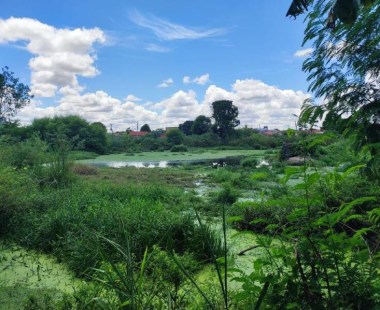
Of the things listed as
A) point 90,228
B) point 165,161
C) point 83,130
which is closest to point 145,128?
point 83,130

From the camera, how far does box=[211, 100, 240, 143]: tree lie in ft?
153

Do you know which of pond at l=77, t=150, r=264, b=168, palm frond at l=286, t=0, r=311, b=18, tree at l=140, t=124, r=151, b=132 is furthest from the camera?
tree at l=140, t=124, r=151, b=132

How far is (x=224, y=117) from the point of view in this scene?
1855 inches

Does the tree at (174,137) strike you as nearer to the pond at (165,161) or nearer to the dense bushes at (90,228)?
the pond at (165,161)

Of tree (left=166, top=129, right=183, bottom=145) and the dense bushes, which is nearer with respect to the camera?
the dense bushes

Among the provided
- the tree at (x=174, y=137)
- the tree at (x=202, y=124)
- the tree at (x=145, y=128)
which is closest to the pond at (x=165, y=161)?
the tree at (x=174, y=137)

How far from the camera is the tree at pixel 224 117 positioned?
4675 centimetres

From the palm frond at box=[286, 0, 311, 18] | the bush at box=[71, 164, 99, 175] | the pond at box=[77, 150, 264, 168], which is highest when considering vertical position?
the palm frond at box=[286, 0, 311, 18]

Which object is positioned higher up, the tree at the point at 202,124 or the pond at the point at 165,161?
the tree at the point at 202,124

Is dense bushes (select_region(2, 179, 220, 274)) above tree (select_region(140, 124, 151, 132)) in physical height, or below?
below

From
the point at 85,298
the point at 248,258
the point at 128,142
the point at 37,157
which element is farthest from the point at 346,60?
the point at 128,142

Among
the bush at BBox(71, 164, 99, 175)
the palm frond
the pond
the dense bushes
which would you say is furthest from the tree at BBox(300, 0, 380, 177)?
the pond

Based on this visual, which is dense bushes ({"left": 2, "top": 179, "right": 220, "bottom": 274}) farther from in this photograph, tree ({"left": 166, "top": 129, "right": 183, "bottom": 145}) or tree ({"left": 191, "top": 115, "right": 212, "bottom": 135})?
tree ({"left": 191, "top": 115, "right": 212, "bottom": 135})

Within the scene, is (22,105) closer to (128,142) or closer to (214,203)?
(128,142)
